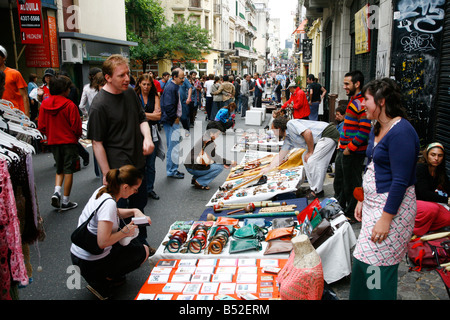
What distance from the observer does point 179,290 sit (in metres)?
3.05

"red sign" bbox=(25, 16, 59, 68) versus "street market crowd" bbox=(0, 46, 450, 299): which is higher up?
"red sign" bbox=(25, 16, 59, 68)

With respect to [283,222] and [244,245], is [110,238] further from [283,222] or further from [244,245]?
[283,222]

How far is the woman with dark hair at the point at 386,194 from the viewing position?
2.42m

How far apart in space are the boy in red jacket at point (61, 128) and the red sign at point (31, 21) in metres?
7.20

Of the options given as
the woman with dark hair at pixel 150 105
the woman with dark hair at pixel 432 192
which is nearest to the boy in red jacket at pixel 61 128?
the woman with dark hair at pixel 150 105

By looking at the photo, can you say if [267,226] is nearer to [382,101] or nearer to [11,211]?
[382,101]

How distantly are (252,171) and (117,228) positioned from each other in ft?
12.6

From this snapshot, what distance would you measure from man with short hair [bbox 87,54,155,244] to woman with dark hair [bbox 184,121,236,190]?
9.29ft

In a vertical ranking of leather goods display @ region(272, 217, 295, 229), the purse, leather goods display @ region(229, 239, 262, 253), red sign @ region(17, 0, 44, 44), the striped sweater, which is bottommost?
leather goods display @ region(229, 239, 262, 253)

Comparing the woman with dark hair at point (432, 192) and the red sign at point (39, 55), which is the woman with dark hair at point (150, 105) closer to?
the woman with dark hair at point (432, 192)

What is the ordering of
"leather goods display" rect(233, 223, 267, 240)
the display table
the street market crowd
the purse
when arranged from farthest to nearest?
the purse, "leather goods display" rect(233, 223, 267, 240), the display table, the street market crowd

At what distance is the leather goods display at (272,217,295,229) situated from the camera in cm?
416

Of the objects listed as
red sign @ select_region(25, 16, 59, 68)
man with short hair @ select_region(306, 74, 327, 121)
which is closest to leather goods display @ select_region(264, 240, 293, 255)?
man with short hair @ select_region(306, 74, 327, 121)

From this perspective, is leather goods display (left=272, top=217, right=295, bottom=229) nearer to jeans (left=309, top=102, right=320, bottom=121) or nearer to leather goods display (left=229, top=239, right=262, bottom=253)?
leather goods display (left=229, top=239, right=262, bottom=253)
